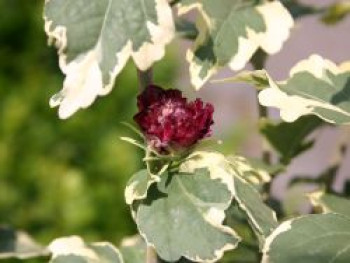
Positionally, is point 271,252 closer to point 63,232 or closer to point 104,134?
point 63,232

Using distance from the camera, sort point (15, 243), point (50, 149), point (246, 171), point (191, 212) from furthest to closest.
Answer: point (50, 149) → point (15, 243) → point (246, 171) → point (191, 212)

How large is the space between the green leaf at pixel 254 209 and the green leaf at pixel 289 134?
0.23 m

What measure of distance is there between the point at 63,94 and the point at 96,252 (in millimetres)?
275

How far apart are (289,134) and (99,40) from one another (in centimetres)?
37

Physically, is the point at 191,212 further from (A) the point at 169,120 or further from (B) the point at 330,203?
(B) the point at 330,203

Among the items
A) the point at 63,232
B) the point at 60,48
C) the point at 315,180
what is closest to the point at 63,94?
the point at 60,48

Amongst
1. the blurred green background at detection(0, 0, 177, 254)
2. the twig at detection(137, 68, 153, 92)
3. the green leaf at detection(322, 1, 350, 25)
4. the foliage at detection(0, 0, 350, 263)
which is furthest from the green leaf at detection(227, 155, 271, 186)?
the blurred green background at detection(0, 0, 177, 254)

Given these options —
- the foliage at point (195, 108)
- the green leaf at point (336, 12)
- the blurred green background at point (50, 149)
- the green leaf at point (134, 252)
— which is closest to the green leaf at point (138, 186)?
the foliage at point (195, 108)

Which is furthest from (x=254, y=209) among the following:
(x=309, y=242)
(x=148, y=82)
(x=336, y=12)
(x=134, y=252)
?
(x=336, y=12)

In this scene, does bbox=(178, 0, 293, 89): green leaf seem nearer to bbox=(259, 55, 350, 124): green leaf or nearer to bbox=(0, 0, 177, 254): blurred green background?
bbox=(259, 55, 350, 124): green leaf

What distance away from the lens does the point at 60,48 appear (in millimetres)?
892

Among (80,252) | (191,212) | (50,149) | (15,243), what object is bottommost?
(50,149)

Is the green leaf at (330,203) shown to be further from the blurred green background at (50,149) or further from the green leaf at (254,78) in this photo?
the blurred green background at (50,149)

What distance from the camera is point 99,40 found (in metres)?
0.89
